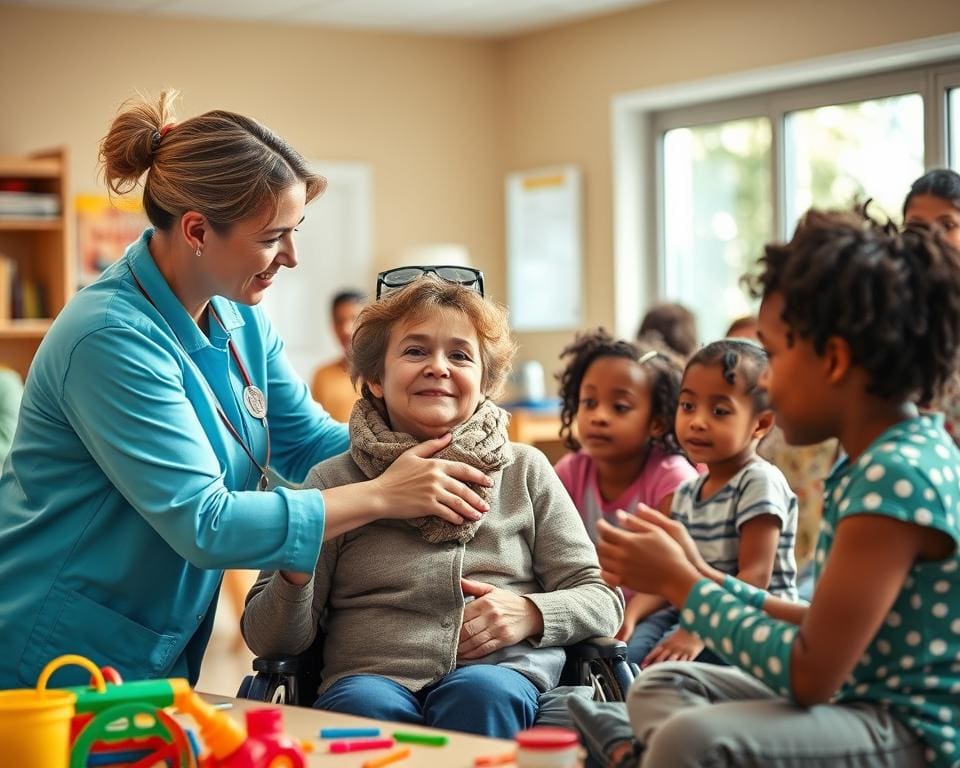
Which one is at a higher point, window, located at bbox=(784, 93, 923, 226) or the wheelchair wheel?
window, located at bbox=(784, 93, 923, 226)

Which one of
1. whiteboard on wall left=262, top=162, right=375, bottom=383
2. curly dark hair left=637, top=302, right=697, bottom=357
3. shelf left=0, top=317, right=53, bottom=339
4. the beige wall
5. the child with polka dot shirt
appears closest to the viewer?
the child with polka dot shirt

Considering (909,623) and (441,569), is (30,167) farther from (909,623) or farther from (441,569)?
(909,623)

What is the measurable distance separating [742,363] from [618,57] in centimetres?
451

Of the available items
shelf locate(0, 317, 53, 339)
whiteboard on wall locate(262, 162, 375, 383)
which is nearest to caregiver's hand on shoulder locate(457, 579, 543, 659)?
shelf locate(0, 317, 53, 339)

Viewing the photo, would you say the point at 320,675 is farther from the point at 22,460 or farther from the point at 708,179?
the point at 708,179

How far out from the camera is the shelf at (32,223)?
6102 mm

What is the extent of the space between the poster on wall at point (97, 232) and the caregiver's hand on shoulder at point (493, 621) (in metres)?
4.67

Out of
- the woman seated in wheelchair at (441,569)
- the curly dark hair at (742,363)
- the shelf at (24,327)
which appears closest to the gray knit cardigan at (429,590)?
the woman seated in wheelchair at (441,569)

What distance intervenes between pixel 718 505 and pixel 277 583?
94 cm

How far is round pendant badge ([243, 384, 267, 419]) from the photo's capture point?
2355mm

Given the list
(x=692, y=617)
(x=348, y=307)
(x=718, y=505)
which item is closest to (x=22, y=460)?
(x=692, y=617)

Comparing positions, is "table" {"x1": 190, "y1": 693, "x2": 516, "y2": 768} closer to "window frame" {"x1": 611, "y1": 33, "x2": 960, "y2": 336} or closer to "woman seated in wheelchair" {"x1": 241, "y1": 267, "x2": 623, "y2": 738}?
"woman seated in wheelchair" {"x1": 241, "y1": 267, "x2": 623, "y2": 738}

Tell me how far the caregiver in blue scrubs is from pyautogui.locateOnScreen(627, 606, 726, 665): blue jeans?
635mm

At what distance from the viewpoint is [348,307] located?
638cm
